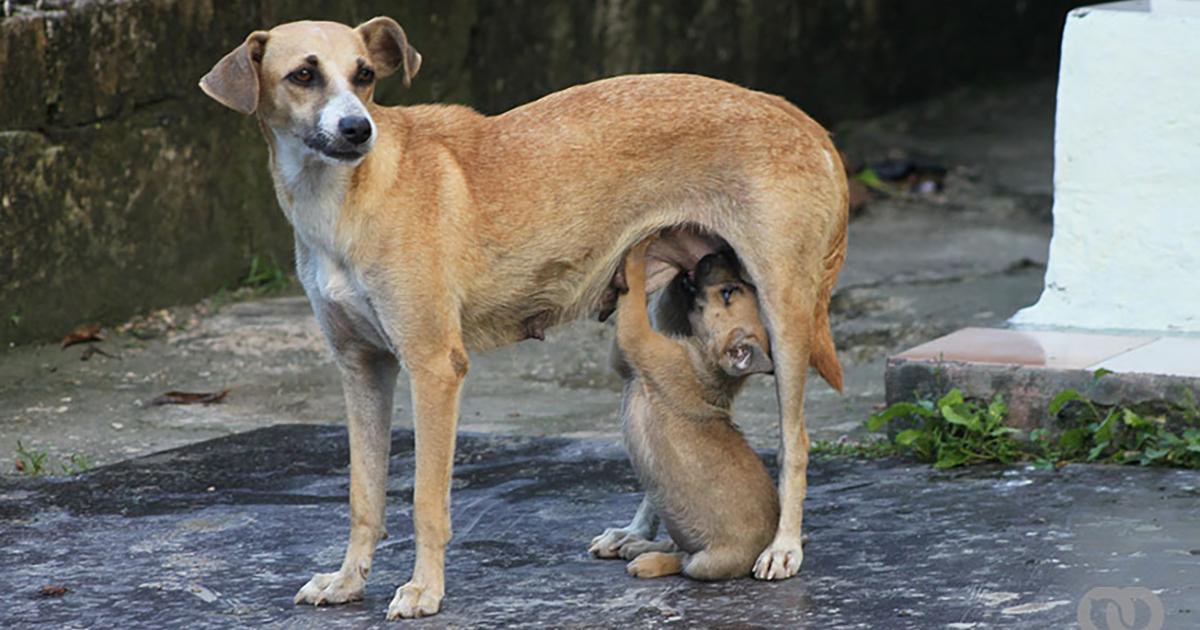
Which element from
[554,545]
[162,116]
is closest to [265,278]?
[162,116]

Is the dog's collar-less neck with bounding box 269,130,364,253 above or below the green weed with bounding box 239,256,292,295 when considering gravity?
above

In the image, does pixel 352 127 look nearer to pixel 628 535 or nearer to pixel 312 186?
pixel 312 186

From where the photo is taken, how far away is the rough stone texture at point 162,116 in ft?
25.1

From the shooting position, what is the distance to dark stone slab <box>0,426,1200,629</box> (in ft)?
15.5

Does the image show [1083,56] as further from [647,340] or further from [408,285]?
[408,285]

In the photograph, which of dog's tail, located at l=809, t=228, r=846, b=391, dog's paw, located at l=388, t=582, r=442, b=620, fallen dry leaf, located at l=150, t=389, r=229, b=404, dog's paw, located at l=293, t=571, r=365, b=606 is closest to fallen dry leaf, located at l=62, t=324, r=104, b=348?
fallen dry leaf, located at l=150, t=389, r=229, b=404

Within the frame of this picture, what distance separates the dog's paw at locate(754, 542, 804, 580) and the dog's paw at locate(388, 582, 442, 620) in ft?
2.87

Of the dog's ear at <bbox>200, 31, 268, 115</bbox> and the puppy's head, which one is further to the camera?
the puppy's head

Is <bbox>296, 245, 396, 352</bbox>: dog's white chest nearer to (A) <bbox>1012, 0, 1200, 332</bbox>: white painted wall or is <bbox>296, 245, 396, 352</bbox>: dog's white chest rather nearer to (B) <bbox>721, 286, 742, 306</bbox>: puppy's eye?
(B) <bbox>721, 286, 742, 306</bbox>: puppy's eye

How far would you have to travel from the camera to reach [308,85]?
4645 mm

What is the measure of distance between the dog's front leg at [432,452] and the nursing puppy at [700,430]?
0.56 m

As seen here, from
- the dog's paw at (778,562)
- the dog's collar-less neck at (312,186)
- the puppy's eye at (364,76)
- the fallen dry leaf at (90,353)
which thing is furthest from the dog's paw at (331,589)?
the fallen dry leaf at (90,353)

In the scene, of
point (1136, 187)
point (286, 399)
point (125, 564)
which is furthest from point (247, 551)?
point (1136, 187)

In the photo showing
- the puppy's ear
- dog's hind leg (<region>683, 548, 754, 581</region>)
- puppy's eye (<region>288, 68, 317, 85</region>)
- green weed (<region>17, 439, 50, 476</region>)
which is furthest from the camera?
green weed (<region>17, 439, 50, 476</region>)
